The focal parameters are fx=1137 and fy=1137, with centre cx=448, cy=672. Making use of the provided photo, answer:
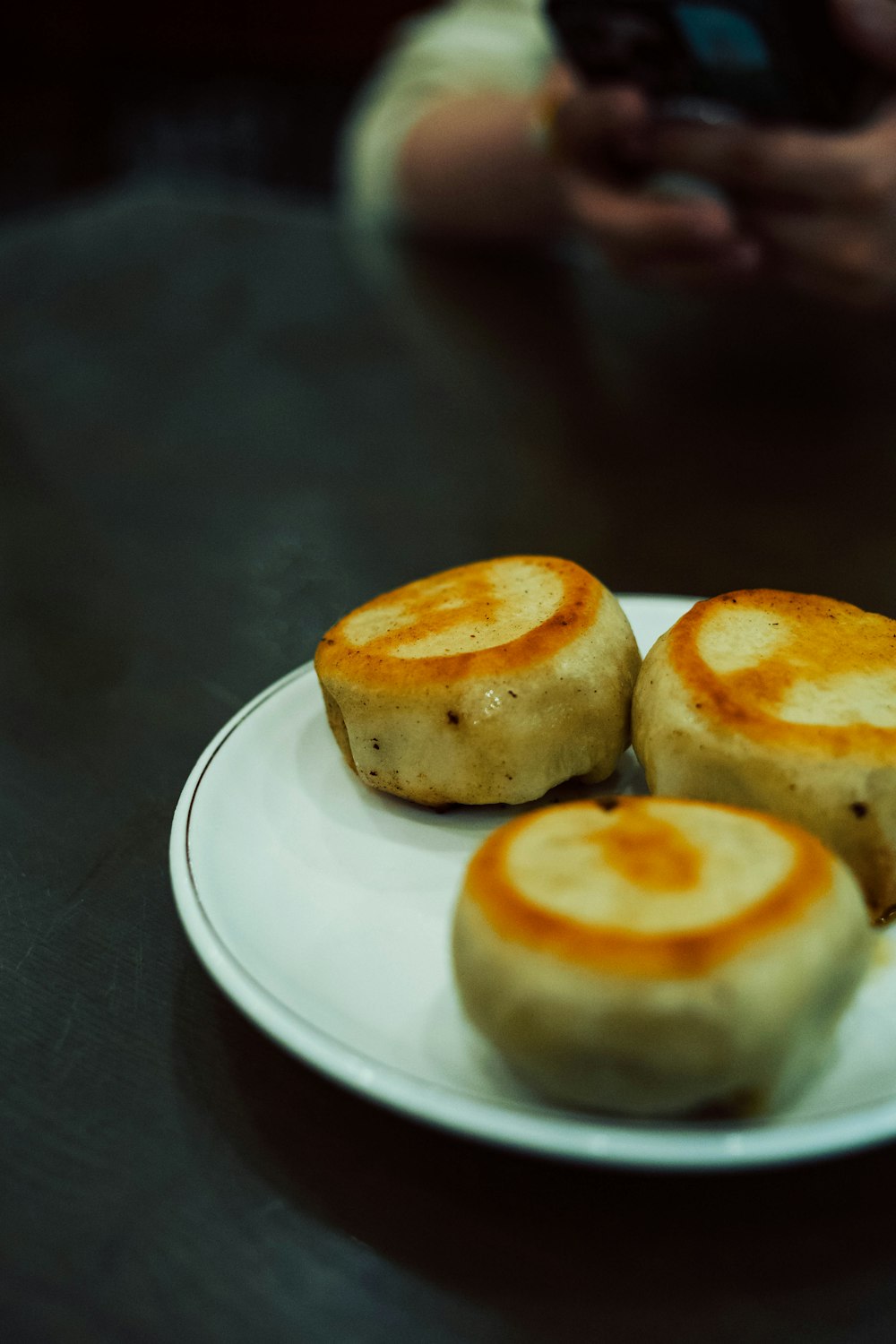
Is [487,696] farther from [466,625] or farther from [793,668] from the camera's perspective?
[793,668]

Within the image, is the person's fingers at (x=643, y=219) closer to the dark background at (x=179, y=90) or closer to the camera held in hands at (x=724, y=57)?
the camera held in hands at (x=724, y=57)

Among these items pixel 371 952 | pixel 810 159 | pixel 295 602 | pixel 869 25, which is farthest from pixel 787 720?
pixel 810 159

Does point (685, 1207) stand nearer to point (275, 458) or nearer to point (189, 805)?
point (189, 805)

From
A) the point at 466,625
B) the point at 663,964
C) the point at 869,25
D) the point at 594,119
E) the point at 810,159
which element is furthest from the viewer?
the point at 594,119

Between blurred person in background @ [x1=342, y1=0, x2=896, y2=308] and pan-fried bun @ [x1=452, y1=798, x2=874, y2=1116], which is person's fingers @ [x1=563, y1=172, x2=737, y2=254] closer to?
blurred person in background @ [x1=342, y1=0, x2=896, y2=308]

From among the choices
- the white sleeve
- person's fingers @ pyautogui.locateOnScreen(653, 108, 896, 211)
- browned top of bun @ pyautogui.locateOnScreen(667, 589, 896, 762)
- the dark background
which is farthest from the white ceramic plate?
the dark background

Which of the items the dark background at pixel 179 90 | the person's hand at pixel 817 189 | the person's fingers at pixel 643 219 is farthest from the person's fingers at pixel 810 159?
the dark background at pixel 179 90
